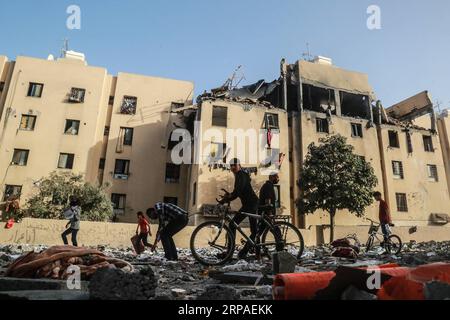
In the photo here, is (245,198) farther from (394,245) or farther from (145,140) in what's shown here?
(145,140)

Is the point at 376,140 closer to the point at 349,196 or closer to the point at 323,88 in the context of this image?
the point at 323,88

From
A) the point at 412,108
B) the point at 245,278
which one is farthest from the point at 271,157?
the point at 245,278

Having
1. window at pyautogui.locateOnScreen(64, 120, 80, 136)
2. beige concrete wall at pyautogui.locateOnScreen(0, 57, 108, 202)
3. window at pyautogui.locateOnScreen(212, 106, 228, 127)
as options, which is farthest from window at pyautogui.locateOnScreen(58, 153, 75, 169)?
window at pyautogui.locateOnScreen(212, 106, 228, 127)

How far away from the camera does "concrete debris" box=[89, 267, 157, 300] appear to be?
2758 mm

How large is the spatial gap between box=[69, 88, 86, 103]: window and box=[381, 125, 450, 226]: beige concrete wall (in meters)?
26.1

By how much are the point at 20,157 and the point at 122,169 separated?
744 centimetres

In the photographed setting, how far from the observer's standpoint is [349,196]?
2255cm

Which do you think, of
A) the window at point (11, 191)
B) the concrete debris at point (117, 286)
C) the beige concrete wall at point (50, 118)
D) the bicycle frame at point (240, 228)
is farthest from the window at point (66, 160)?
the concrete debris at point (117, 286)

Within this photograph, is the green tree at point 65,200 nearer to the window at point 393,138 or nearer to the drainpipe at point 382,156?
the drainpipe at point 382,156

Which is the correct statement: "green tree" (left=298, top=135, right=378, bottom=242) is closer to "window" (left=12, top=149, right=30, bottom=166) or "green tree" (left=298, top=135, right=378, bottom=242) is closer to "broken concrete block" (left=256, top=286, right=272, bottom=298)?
"broken concrete block" (left=256, top=286, right=272, bottom=298)

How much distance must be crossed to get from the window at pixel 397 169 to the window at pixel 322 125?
6.98 meters

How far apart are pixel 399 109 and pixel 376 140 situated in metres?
9.01

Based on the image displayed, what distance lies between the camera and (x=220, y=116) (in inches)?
1043
